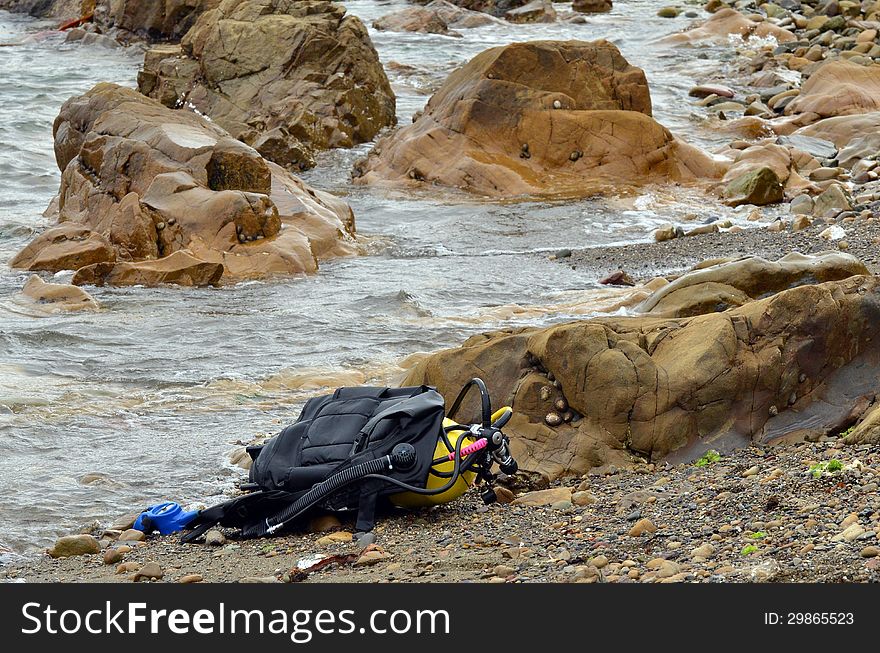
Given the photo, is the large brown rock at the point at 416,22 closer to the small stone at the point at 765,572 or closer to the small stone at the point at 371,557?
the small stone at the point at 371,557

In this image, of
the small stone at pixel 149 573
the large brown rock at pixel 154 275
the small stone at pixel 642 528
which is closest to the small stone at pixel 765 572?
the small stone at pixel 642 528

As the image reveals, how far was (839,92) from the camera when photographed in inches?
632

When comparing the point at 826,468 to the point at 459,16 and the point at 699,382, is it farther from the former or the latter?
the point at 459,16

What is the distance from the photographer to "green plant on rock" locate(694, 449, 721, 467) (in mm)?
5070

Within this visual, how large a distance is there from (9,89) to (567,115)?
1138cm

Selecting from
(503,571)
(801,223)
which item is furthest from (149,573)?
(801,223)

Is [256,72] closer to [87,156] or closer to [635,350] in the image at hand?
[87,156]

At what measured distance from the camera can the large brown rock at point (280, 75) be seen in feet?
52.8

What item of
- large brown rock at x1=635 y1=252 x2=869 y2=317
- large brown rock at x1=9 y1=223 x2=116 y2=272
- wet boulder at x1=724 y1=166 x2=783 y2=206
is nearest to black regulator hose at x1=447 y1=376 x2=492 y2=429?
large brown rock at x1=635 y1=252 x2=869 y2=317

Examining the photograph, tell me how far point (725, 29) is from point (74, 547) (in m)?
20.9

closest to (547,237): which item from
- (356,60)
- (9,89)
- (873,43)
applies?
(356,60)

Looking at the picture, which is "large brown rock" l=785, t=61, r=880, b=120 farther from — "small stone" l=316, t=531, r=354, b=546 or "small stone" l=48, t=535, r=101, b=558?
"small stone" l=48, t=535, r=101, b=558

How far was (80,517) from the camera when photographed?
556cm

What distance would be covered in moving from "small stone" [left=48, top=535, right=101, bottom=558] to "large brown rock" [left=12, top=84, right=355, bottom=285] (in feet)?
17.5
